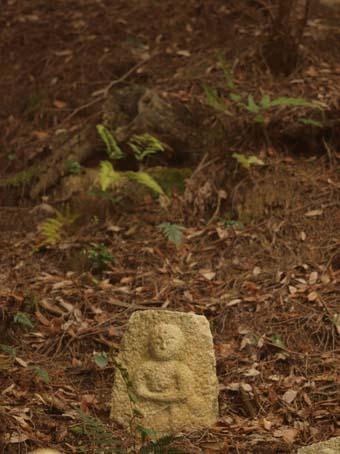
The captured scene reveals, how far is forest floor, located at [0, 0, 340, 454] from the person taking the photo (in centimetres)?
550

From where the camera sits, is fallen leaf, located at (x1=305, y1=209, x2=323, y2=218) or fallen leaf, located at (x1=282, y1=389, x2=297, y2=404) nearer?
fallen leaf, located at (x1=282, y1=389, x2=297, y2=404)

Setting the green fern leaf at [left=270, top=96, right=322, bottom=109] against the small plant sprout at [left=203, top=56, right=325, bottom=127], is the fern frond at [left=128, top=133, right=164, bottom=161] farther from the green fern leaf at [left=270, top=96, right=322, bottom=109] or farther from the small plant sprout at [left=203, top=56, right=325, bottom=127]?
the green fern leaf at [left=270, top=96, right=322, bottom=109]

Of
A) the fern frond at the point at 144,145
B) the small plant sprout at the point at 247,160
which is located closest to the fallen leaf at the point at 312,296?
the small plant sprout at the point at 247,160

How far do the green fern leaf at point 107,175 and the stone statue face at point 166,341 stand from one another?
2.17 metres

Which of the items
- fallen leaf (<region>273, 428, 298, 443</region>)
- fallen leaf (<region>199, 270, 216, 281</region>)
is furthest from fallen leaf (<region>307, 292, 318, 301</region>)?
fallen leaf (<region>273, 428, 298, 443</region>)

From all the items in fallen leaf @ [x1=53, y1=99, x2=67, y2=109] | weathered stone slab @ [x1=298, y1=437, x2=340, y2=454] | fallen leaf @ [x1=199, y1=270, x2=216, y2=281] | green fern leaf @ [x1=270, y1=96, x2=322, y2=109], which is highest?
green fern leaf @ [x1=270, y1=96, x2=322, y2=109]

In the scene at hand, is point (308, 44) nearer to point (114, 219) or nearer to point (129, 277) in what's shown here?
point (114, 219)

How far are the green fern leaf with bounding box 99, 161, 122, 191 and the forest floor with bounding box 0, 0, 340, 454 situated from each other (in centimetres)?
35

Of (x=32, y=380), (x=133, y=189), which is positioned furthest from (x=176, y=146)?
(x=32, y=380)

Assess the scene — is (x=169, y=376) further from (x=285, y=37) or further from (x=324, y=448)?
(x=285, y=37)

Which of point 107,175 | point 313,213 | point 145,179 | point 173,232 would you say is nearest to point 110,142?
point 107,175

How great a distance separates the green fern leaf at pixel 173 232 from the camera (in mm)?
7129

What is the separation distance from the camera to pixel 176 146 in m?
8.18

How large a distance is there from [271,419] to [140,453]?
1.23 m
